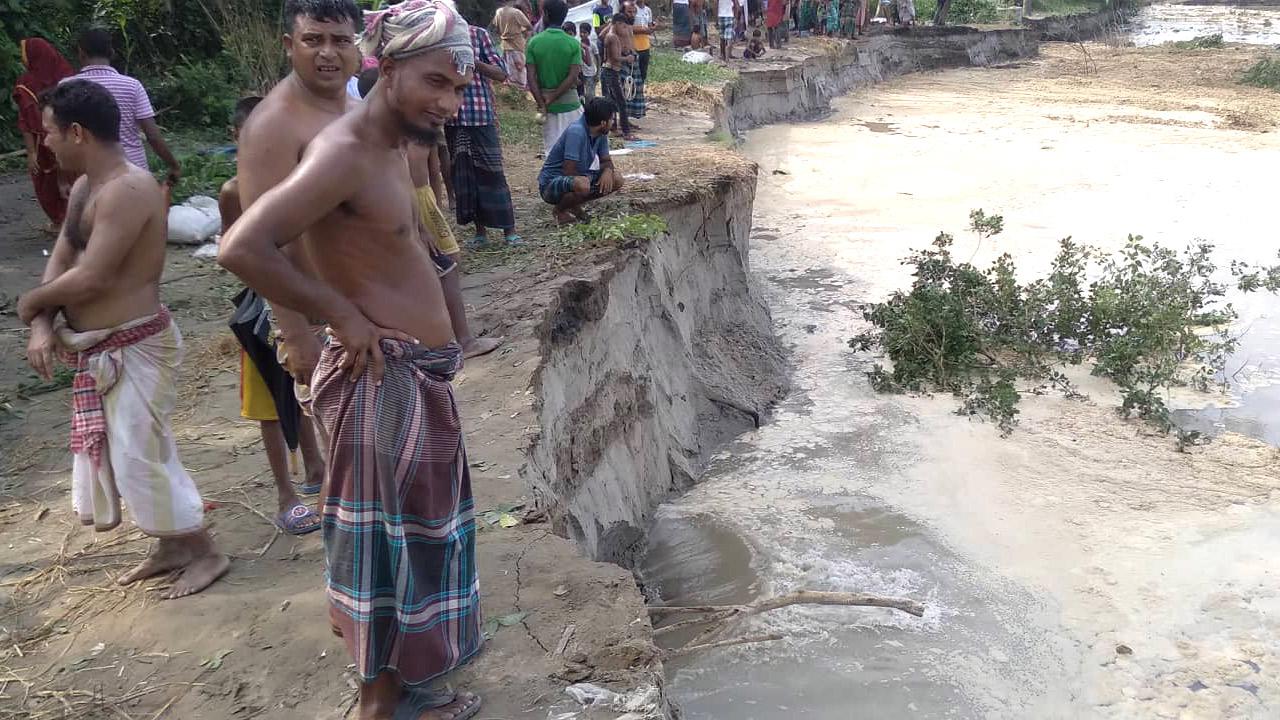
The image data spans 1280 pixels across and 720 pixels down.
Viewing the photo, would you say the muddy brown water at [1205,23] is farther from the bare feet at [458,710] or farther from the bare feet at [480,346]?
the bare feet at [458,710]

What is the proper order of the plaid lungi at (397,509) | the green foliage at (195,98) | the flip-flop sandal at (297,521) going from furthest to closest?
the green foliage at (195,98), the flip-flop sandal at (297,521), the plaid lungi at (397,509)

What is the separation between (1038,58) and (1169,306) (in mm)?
22683

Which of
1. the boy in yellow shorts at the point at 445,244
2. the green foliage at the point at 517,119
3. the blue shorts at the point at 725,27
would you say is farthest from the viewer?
the blue shorts at the point at 725,27

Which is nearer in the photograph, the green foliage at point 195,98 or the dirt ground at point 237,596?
the dirt ground at point 237,596

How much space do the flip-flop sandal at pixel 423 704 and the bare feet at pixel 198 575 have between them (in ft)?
3.54

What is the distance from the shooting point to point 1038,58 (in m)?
27.7

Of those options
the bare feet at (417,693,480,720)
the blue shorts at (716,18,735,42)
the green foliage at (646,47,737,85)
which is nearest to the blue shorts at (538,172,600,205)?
the bare feet at (417,693,480,720)

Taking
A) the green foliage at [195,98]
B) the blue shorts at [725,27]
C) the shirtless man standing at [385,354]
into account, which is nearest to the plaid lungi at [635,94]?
the green foliage at [195,98]

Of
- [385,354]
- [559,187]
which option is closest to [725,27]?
[559,187]

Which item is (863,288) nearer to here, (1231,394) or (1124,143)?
(1231,394)

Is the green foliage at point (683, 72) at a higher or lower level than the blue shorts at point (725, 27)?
lower

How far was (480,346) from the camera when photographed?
480 centimetres

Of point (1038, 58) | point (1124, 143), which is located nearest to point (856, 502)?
point (1124, 143)

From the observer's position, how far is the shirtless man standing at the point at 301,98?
283 centimetres
